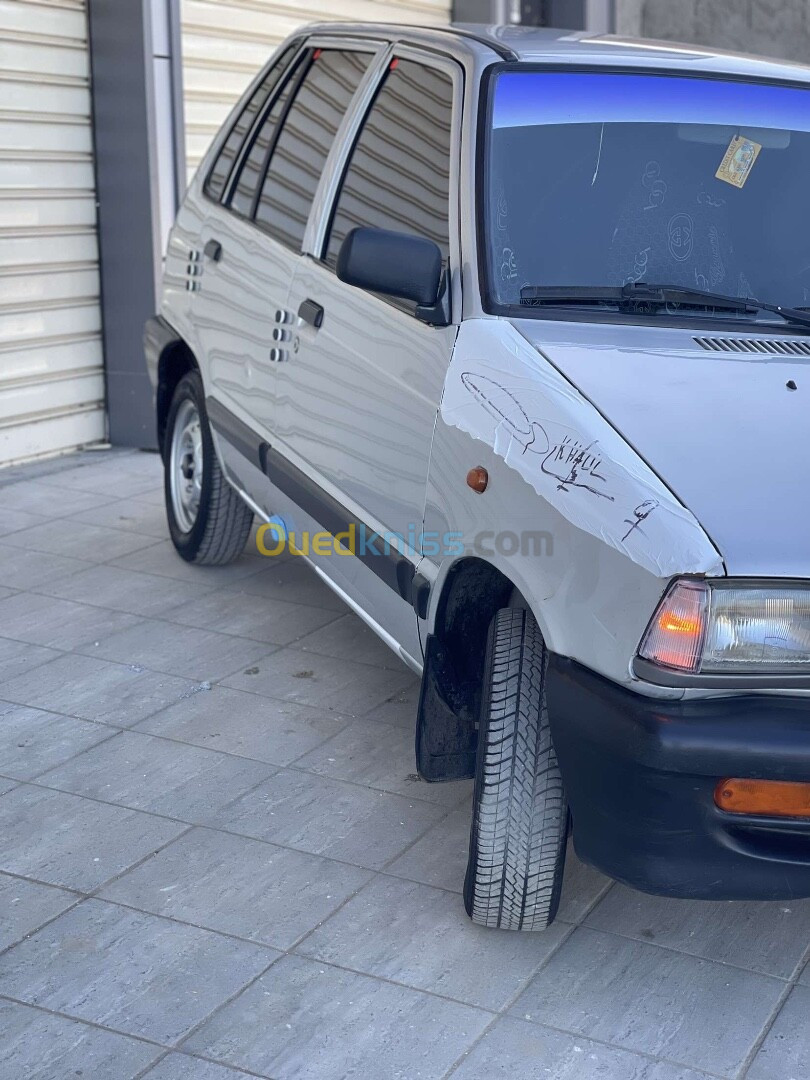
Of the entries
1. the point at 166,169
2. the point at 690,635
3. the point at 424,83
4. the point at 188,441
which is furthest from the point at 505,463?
the point at 166,169

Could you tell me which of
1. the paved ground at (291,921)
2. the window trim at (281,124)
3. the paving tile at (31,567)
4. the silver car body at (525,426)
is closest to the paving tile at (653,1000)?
the paved ground at (291,921)

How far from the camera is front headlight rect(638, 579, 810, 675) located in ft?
7.81

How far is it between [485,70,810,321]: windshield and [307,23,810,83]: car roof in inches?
2.6

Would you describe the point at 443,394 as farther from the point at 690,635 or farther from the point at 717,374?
the point at 690,635

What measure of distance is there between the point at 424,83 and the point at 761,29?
8.85 meters

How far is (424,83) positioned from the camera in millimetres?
3674

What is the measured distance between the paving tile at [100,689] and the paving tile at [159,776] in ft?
0.68

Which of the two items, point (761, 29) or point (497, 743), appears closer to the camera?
point (497, 743)

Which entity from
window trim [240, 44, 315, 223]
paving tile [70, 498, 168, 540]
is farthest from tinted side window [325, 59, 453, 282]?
paving tile [70, 498, 168, 540]

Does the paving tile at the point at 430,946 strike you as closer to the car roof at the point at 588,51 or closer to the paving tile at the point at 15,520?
the car roof at the point at 588,51

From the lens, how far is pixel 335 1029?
2.65 m

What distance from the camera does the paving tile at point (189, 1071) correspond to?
2494mm

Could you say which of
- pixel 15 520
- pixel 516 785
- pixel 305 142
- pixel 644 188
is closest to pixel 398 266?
pixel 644 188

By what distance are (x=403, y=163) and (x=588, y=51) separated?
0.58m
